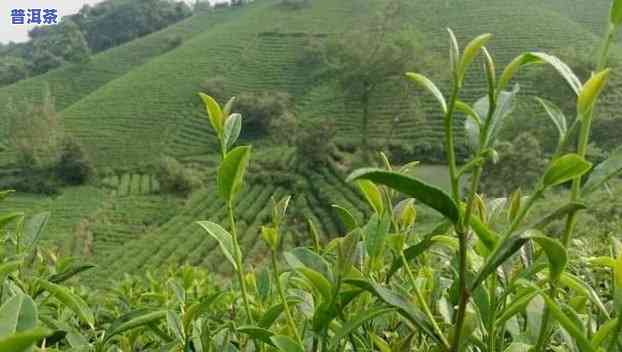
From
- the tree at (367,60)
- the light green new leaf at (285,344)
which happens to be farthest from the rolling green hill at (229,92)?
the light green new leaf at (285,344)

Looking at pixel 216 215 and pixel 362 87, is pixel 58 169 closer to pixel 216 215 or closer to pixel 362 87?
pixel 216 215

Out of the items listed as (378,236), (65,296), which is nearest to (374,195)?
(378,236)

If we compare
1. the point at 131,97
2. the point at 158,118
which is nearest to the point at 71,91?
the point at 131,97

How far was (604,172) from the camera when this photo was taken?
34 cm

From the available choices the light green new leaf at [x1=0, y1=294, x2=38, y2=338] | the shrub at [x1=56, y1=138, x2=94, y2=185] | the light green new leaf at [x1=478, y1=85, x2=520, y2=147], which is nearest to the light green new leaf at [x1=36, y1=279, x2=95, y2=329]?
the light green new leaf at [x1=0, y1=294, x2=38, y2=338]

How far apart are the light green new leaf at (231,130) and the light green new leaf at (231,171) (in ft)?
0.12

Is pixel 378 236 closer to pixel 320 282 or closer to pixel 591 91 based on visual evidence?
pixel 320 282

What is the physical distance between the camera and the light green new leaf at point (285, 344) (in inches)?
15.0

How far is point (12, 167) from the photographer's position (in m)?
20.4

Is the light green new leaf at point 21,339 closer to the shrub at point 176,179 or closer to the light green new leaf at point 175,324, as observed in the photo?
the light green new leaf at point 175,324

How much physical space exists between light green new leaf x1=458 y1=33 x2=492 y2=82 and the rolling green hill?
12.4 m

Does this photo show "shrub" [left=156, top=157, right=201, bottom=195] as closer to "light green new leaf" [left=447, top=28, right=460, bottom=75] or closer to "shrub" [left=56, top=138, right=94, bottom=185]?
"shrub" [left=56, top=138, right=94, bottom=185]

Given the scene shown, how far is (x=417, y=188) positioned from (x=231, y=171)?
0.48ft

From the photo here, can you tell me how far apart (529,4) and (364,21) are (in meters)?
7.49
